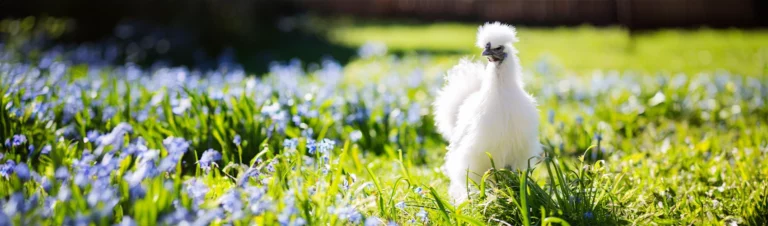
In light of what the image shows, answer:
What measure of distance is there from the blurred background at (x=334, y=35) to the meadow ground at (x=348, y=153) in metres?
2.81

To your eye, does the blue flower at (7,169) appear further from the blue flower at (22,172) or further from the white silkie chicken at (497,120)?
the white silkie chicken at (497,120)

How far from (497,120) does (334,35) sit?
11755 millimetres

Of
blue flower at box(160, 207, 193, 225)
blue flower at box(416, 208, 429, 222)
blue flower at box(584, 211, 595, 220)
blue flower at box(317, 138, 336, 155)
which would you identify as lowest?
blue flower at box(584, 211, 595, 220)

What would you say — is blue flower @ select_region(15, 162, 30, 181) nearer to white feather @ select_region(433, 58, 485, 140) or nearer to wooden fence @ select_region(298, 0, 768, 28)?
white feather @ select_region(433, 58, 485, 140)

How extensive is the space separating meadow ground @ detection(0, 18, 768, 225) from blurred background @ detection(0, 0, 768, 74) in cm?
281

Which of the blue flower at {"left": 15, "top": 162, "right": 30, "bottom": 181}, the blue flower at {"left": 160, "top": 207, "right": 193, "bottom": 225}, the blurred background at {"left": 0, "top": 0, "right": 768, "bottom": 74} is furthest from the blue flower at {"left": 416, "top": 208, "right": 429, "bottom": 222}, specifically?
the blurred background at {"left": 0, "top": 0, "right": 768, "bottom": 74}

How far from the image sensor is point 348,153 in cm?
424

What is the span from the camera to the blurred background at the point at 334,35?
10016 millimetres

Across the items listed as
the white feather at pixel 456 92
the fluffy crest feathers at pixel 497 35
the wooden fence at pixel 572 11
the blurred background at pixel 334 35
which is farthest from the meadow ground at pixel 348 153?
the wooden fence at pixel 572 11

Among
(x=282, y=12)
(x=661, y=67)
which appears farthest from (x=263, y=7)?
(x=661, y=67)

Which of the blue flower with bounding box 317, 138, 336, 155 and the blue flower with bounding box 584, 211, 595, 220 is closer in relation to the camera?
the blue flower with bounding box 584, 211, 595, 220

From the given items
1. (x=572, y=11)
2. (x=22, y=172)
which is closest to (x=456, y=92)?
(x=22, y=172)

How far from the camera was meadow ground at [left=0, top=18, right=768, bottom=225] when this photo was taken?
2492mm

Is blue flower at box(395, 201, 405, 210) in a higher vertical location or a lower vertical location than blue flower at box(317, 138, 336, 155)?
lower
